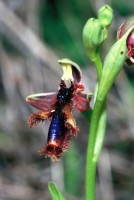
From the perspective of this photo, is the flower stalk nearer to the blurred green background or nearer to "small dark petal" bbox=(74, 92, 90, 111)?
"small dark petal" bbox=(74, 92, 90, 111)

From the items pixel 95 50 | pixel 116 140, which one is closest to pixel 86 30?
pixel 95 50

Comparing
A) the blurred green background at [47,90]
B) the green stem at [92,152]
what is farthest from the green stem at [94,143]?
the blurred green background at [47,90]

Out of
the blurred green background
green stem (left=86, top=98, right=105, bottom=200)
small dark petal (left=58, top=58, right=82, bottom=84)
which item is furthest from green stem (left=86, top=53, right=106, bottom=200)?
the blurred green background

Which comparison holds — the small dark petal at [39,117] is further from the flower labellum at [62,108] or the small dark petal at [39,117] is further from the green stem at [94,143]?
the green stem at [94,143]

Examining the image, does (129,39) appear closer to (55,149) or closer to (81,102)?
(81,102)

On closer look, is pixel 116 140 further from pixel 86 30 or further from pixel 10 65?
pixel 86 30
